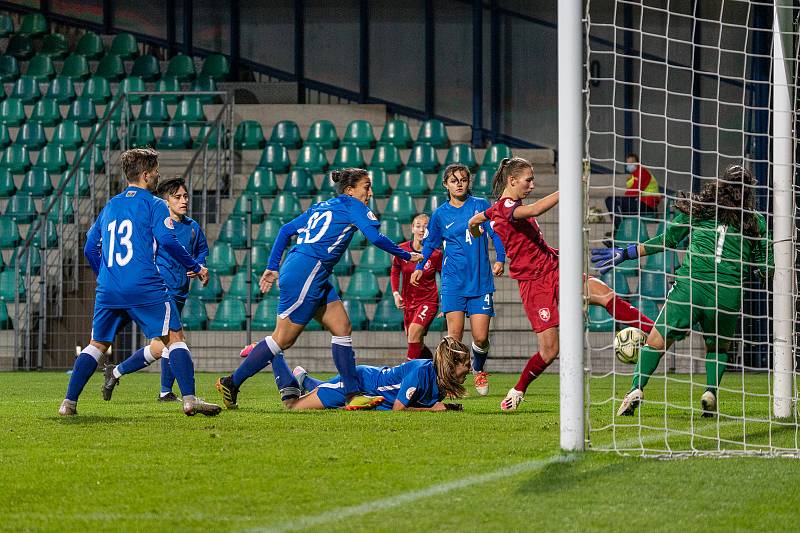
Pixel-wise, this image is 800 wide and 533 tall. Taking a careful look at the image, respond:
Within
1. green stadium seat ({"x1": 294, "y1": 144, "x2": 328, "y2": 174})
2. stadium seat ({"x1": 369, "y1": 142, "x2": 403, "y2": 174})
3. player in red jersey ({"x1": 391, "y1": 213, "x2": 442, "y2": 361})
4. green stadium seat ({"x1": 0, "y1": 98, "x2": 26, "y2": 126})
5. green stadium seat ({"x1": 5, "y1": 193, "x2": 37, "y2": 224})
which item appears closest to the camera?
player in red jersey ({"x1": 391, "y1": 213, "x2": 442, "y2": 361})

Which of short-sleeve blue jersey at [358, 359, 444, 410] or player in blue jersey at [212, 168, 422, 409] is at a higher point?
player in blue jersey at [212, 168, 422, 409]

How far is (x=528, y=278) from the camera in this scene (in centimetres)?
865

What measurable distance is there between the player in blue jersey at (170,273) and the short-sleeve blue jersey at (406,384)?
2.04 m

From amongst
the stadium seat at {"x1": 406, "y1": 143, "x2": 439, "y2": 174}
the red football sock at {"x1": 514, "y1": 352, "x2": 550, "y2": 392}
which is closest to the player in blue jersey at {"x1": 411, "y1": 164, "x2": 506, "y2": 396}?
the red football sock at {"x1": 514, "y1": 352, "x2": 550, "y2": 392}

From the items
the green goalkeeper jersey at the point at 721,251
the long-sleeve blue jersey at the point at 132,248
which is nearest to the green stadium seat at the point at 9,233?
the long-sleeve blue jersey at the point at 132,248

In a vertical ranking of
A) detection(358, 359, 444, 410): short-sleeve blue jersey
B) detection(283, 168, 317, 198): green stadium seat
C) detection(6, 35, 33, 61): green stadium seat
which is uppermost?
detection(6, 35, 33, 61): green stadium seat

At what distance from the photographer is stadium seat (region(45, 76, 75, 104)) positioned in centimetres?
2117

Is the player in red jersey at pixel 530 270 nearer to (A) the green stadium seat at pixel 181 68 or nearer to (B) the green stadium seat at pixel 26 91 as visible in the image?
(A) the green stadium seat at pixel 181 68

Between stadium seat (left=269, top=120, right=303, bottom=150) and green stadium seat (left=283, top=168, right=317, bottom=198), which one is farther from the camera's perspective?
stadium seat (left=269, top=120, right=303, bottom=150)

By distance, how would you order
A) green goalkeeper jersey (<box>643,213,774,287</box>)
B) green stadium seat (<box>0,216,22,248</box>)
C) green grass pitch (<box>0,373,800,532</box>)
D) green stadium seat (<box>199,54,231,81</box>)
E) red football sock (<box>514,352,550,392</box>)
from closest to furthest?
green grass pitch (<box>0,373,800,532</box>) < green goalkeeper jersey (<box>643,213,774,287</box>) < red football sock (<box>514,352,550,392</box>) < green stadium seat (<box>0,216,22,248</box>) < green stadium seat (<box>199,54,231,81</box>)

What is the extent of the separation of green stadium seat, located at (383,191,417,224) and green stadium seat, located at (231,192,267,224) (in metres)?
1.92

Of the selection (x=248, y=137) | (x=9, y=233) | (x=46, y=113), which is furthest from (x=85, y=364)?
(x=46, y=113)

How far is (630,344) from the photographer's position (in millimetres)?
7996

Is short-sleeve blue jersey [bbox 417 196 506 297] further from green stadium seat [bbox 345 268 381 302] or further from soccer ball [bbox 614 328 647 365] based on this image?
green stadium seat [bbox 345 268 381 302]
